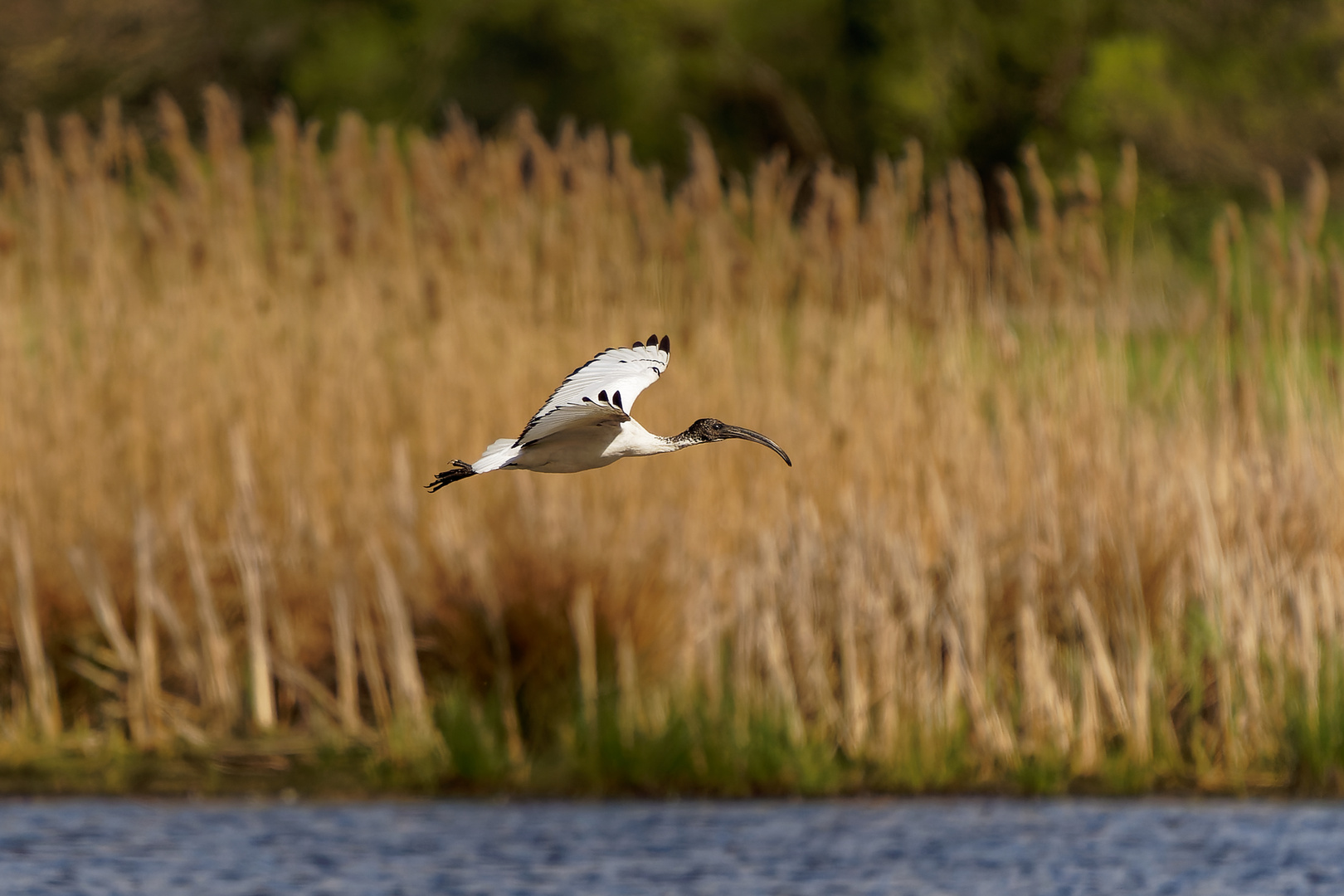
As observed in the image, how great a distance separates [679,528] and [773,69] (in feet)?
38.3

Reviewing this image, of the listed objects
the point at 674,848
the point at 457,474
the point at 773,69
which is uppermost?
the point at 773,69

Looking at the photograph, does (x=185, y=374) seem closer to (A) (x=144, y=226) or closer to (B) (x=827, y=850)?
(A) (x=144, y=226)

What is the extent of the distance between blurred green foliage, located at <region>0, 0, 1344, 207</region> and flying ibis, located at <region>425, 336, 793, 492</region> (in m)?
13.4

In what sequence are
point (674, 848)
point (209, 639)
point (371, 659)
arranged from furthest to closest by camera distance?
point (209, 639)
point (371, 659)
point (674, 848)

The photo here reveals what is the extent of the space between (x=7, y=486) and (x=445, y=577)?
154 cm

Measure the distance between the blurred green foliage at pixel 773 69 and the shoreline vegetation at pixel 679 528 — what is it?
9.29 meters

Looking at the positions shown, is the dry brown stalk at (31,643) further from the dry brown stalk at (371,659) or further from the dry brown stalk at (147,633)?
the dry brown stalk at (371,659)

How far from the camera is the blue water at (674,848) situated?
5.95m

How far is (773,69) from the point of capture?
17531 millimetres

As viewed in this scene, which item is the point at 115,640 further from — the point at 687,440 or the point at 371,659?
the point at 687,440

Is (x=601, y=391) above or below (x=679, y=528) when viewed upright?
below

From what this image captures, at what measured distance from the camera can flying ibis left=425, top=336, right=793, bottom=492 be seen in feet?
8.10

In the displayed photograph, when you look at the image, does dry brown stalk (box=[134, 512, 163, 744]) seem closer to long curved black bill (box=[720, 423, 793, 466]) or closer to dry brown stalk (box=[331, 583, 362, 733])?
dry brown stalk (box=[331, 583, 362, 733])

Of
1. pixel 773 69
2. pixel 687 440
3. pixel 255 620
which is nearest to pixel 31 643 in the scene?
pixel 255 620
